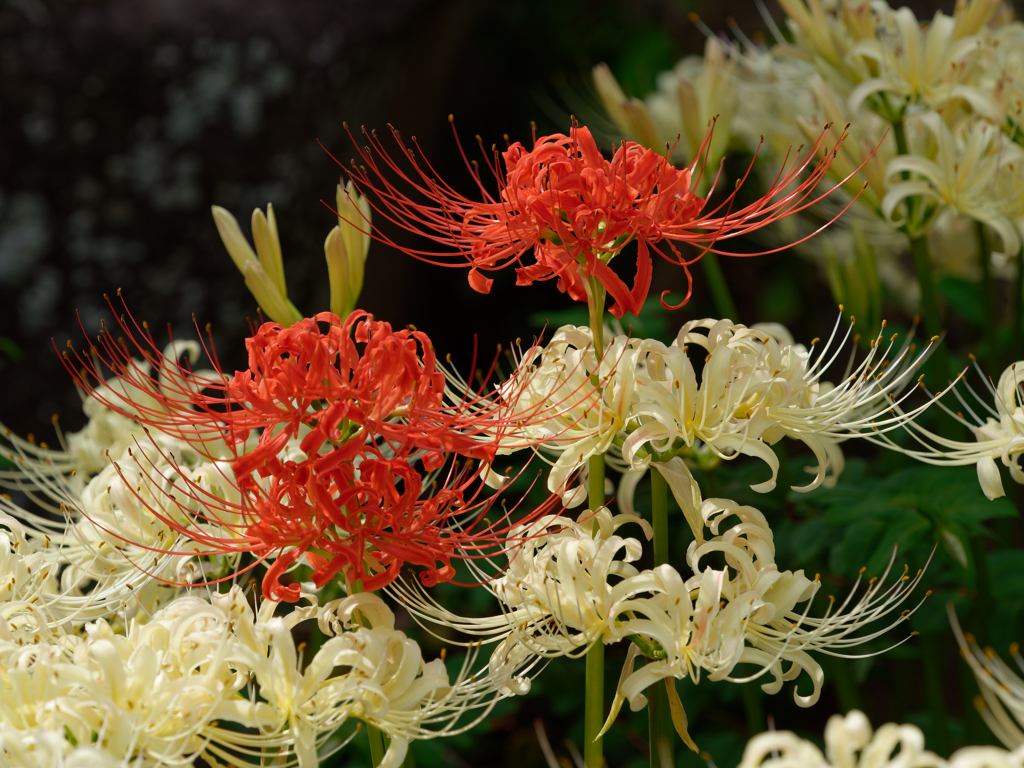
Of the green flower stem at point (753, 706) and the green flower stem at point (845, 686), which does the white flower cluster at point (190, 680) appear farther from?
the green flower stem at point (845, 686)


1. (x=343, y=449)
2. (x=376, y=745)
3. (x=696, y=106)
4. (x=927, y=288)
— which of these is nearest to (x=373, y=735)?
(x=376, y=745)

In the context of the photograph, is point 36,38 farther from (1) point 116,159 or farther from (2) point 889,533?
(2) point 889,533

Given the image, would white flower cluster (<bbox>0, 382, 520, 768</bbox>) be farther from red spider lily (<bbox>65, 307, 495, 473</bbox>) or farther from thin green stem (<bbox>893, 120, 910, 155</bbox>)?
thin green stem (<bbox>893, 120, 910, 155</bbox>)

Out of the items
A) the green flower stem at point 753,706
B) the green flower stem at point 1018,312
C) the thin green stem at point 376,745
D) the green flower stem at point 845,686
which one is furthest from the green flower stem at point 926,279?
the thin green stem at point 376,745

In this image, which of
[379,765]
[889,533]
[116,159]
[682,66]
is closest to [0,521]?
[379,765]

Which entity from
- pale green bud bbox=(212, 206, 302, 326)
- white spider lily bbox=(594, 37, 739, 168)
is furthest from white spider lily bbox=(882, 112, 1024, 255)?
pale green bud bbox=(212, 206, 302, 326)

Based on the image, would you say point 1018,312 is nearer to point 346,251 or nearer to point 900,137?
point 900,137
